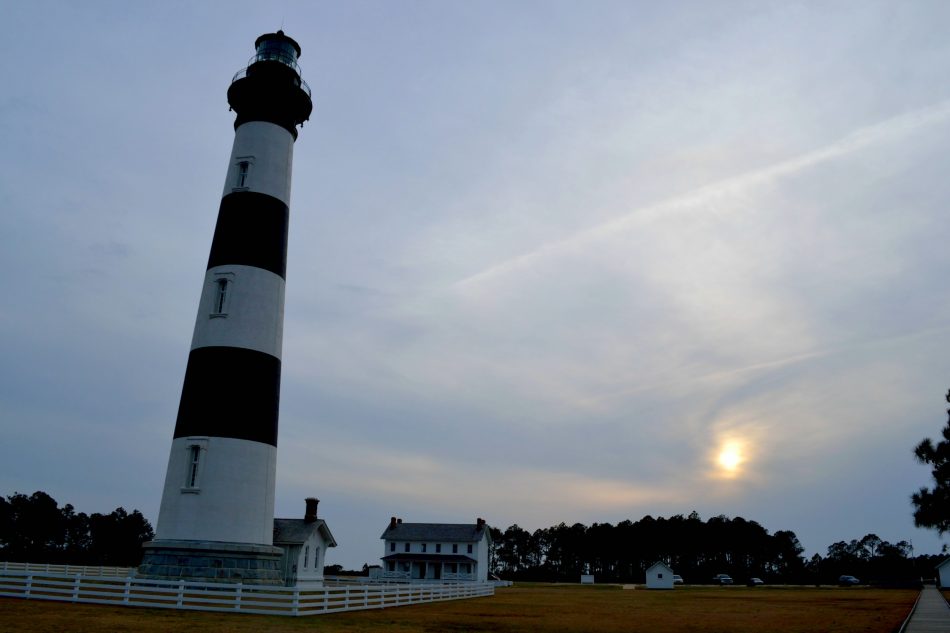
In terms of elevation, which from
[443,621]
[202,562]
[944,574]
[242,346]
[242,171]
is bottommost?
[944,574]

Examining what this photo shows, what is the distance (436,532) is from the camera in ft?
221

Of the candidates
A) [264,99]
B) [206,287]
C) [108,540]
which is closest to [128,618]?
[206,287]

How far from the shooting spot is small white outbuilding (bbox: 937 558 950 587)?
76875 mm

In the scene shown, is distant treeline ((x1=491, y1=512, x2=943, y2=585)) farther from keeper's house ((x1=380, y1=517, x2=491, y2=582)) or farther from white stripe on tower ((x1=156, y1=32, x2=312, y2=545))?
white stripe on tower ((x1=156, y1=32, x2=312, y2=545))

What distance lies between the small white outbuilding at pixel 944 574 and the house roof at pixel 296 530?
7357 cm

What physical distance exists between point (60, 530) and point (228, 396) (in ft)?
292

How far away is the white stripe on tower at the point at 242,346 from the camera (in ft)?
77.3

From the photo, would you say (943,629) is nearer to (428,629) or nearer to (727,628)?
(727,628)

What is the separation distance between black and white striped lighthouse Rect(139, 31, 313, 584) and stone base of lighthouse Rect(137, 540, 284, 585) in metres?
0.03

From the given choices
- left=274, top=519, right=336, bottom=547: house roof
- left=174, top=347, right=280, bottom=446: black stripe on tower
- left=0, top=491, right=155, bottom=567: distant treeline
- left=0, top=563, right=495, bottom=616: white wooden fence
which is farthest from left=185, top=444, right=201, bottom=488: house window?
left=0, top=491, right=155, bottom=567: distant treeline

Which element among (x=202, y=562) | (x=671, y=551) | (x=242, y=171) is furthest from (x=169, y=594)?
(x=671, y=551)

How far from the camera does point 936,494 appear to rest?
2169 centimetres

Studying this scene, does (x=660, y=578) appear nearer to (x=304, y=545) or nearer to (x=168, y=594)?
(x=304, y=545)

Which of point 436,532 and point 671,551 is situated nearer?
point 436,532
